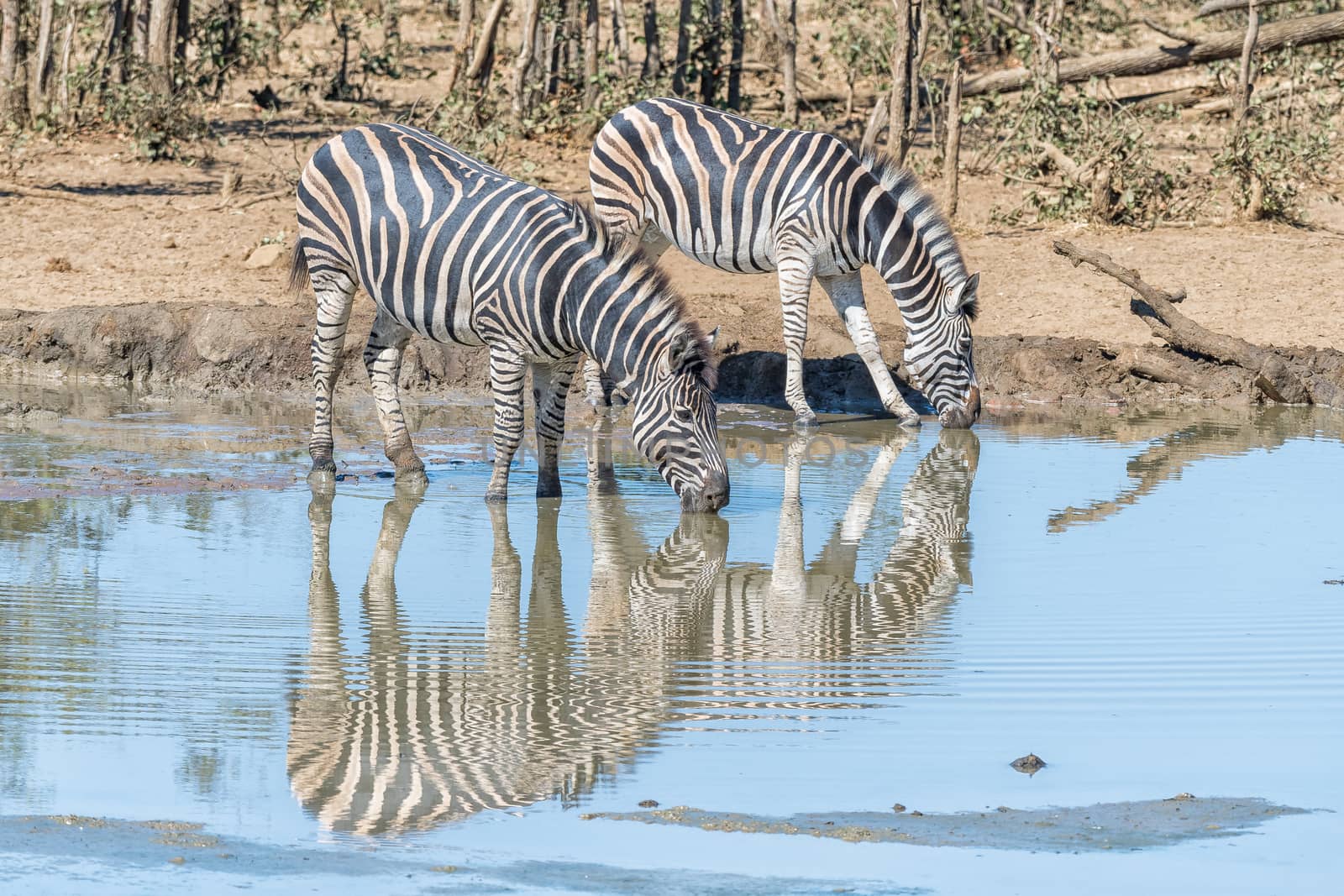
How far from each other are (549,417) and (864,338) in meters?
3.33

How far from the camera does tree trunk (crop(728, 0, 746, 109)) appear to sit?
19.3 m

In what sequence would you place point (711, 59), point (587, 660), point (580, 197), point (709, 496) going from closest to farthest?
point (587, 660)
point (709, 496)
point (580, 197)
point (711, 59)

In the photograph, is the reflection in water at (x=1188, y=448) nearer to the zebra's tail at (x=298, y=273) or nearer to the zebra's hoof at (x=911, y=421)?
the zebra's hoof at (x=911, y=421)

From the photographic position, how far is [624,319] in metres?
8.42

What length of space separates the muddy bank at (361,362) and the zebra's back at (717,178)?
0.99m

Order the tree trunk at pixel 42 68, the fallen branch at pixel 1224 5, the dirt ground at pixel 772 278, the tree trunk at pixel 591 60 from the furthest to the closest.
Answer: the tree trunk at pixel 591 60, the tree trunk at pixel 42 68, the fallen branch at pixel 1224 5, the dirt ground at pixel 772 278

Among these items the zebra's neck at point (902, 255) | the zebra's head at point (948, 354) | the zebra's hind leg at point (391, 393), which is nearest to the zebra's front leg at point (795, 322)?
the zebra's neck at point (902, 255)

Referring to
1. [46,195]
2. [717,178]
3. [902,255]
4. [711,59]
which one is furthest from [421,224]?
[711,59]

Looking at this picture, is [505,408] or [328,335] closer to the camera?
[505,408]

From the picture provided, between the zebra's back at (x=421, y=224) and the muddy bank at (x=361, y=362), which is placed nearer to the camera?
the zebra's back at (x=421, y=224)

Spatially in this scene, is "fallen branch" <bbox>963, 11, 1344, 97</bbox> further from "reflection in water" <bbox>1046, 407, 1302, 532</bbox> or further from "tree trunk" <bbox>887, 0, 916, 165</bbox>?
"reflection in water" <bbox>1046, 407, 1302, 532</bbox>

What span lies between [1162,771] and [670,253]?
10415 millimetres

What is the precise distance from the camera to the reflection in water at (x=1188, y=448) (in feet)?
29.6

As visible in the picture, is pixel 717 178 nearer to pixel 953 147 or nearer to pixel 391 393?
pixel 391 393
